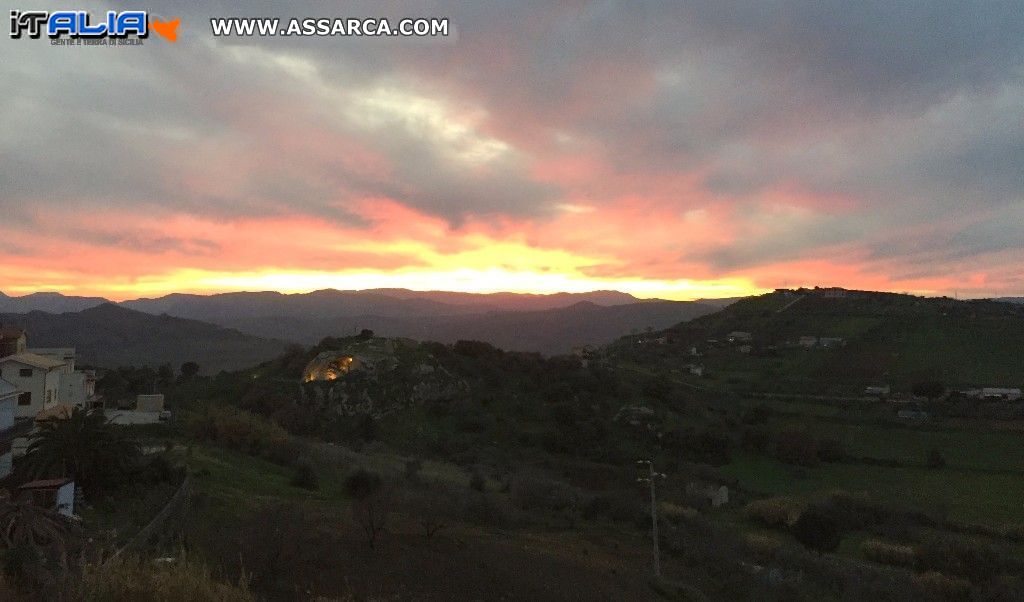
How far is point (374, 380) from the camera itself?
188ft

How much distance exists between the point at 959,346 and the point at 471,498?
265ft

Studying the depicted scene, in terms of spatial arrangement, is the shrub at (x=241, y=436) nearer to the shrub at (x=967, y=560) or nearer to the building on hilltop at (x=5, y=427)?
the building on hilltop at (x=5, y=427)

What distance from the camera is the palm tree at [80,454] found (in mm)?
18688

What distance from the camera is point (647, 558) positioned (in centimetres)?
2362

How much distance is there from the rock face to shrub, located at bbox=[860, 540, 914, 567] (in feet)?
123

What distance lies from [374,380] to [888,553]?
1668 inches

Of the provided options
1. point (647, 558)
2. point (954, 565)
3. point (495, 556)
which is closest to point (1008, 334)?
point (954, 565)

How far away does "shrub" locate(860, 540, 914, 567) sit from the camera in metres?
27.7

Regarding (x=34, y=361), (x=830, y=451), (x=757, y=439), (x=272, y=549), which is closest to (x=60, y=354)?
(x=34, y=361)

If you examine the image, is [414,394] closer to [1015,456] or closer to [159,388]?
[159,388]

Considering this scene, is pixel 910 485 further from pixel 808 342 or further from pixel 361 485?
pixel 808 342

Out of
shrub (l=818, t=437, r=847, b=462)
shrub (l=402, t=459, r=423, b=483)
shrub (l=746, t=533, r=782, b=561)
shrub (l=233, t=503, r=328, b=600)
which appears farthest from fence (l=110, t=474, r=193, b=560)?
shrub (l=818, t=437, r=847, b=462)

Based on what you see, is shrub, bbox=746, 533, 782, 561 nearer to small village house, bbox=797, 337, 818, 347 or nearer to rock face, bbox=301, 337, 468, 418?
rock face, bbox=301, 337, 468, 418

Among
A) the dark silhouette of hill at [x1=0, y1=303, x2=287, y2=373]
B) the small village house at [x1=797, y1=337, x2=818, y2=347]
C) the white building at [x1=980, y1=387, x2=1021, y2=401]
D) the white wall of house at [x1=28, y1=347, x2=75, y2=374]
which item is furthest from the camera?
the dark silhouette of hill at [x1=0, y1=303, x2=287, y2=373]
